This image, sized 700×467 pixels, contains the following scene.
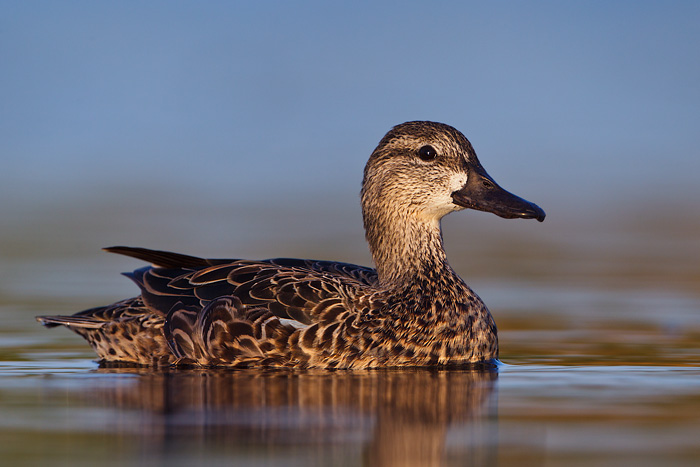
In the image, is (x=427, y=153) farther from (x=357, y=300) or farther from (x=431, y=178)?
(x=357, y=300)

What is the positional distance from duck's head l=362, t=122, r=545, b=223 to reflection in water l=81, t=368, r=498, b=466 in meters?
1.32

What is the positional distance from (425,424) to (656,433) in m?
1.08

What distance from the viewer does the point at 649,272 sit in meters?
17.1

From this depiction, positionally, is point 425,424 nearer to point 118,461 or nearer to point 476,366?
point 118,461

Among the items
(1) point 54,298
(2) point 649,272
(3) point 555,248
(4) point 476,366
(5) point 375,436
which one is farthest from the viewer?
(3) point 555,248

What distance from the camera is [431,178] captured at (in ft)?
28.9

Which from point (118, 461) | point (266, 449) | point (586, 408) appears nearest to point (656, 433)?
point (586, 408)

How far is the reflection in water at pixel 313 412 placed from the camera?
17.6 ft

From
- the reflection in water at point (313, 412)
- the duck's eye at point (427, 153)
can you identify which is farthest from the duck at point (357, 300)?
the reflection in water at point (313, 412)

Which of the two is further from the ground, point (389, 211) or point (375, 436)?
point (389, 211)

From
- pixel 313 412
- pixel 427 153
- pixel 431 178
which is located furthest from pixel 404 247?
pixel 313 412

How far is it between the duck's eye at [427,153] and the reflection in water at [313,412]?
1682mm

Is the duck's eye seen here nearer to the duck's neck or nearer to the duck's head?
the duck's head

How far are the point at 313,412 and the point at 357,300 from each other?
79.6 inches
